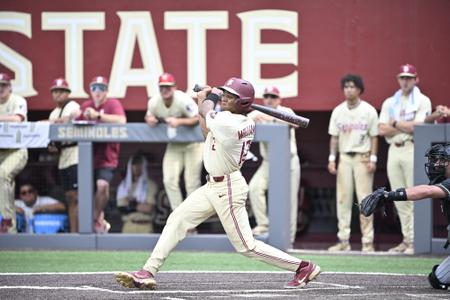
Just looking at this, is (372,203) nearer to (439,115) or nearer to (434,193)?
(434,193)

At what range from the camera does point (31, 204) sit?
1089 cm

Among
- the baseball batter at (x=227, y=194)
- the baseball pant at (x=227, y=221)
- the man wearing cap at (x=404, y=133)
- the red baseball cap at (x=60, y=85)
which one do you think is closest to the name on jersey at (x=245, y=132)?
the baseball batter at (x=227, y=194)

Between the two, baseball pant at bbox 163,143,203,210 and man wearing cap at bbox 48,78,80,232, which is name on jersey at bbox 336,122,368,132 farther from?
man wearing cap at bbox 48,78,80,232

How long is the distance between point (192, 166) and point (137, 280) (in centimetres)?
377

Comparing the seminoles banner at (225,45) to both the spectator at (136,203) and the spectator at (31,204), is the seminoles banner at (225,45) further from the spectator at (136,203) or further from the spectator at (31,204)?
the spectator at (31,204)

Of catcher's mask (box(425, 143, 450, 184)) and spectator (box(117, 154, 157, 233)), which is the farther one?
spectator (box(117, 154, 157, 233))

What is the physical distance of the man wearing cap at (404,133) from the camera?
1083 centimetres

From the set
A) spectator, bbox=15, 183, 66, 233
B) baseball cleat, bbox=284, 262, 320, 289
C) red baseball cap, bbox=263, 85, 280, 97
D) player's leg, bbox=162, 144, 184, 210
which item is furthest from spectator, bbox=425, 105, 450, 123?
spectator, bbox=15, 183, 66, 233

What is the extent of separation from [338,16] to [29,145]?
3.96 m

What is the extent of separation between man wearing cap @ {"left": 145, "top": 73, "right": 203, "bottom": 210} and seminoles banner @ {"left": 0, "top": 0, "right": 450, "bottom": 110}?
4.82 feet

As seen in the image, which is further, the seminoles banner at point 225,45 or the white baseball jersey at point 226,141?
the seminoles banner at point 225,45

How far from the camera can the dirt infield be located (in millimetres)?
7031

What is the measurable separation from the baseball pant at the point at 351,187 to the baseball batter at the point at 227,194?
370 centimetres

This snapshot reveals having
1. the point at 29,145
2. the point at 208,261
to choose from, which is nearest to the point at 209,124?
the point at 208,261
